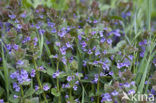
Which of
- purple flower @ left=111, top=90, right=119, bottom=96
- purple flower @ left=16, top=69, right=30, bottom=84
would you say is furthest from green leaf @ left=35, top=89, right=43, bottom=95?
A: purple flower @ left=111, top=90, right=119, bottom=96

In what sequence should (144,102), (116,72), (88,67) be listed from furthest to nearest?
(88,67), (116,72), (144,102)

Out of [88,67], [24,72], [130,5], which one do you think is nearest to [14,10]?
[24,72]

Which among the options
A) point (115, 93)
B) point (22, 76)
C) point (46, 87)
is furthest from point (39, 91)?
point (115, 93)

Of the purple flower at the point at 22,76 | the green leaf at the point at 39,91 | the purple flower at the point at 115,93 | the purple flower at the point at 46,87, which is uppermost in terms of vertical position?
the purple flower at the point at 22,76

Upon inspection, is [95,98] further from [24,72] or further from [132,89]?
[24,72]

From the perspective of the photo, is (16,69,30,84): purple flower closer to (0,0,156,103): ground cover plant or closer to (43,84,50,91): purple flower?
(0,0,156,103): ground cover plant

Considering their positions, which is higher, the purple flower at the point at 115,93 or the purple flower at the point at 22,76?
the purple flower at the point at 22,76

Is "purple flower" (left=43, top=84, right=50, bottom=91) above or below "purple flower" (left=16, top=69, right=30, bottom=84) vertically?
below

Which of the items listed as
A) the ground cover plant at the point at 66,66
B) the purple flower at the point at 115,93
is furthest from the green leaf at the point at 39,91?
the purple flower at the point at 115,93

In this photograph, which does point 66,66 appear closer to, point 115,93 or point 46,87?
point 46,87

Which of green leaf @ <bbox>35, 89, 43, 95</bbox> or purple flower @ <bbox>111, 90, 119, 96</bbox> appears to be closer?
purple flower @ <bbox>111, 90, 119, 96</bbox>

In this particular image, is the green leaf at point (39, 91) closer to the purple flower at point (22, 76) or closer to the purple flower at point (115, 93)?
the purple flower at point (22, 76)
